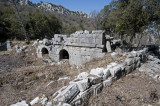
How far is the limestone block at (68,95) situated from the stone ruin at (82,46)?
5.26m

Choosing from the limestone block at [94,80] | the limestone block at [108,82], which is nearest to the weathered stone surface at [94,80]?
the limestone block at [94,80]

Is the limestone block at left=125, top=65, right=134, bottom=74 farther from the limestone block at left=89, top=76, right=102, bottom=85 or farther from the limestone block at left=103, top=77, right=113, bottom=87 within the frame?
the limestone block at left=89, top=76, right=102, bottom=85

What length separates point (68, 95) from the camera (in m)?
2.84

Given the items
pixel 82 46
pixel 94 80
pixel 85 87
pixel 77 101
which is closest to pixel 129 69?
pixel 94 80

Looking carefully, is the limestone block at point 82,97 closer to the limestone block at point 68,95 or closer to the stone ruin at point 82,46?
the limestone block at point 68,95

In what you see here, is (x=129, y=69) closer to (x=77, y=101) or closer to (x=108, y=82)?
(x=108, y=82)

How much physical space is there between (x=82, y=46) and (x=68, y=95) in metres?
6.38

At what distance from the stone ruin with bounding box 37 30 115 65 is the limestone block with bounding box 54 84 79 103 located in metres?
5.26

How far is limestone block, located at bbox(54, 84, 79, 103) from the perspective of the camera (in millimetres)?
2737

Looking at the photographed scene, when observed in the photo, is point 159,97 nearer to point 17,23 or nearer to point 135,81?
point 135,81

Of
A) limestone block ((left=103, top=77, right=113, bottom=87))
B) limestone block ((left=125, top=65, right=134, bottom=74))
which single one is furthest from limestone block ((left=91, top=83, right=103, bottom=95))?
limestone block ((left=125, top=65, right=134, bottom=74))

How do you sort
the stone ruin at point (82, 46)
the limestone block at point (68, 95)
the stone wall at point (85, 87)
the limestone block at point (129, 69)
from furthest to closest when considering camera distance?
the stone ruin at point (82, 46), the limestone block at point (129, 69), the stone wall at point (85, 87), the limestone block at point (68, 95)

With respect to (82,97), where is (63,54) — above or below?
above

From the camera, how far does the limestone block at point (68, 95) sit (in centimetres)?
274
